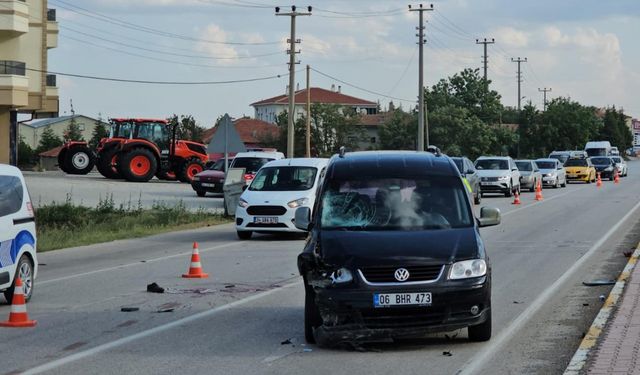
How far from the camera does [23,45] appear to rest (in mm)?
52125

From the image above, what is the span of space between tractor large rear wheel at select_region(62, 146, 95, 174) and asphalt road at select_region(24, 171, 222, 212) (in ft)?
3.94

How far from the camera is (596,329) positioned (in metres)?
10.4

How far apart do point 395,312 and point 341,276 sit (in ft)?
1.84

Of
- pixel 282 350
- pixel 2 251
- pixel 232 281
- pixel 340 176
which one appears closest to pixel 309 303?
pixel 282 350

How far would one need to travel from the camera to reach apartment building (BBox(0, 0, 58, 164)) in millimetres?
46688

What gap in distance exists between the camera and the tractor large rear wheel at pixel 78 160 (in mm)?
58062

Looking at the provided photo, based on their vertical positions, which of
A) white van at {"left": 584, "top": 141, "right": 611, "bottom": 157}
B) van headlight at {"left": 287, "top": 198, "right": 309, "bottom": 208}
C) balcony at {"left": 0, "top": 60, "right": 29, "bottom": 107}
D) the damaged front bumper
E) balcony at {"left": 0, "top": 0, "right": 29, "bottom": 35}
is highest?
balcony at {"left": 0, "top": 0, "right": 29, "bottom": 35}

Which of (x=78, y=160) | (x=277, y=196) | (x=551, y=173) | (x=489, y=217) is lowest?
(x=277, y=196)

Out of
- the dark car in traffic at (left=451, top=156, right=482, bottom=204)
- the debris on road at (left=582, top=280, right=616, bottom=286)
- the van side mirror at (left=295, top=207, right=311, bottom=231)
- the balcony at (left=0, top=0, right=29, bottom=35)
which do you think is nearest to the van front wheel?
the van side mirror at (left=295, top=207, right=311, bottom=231)

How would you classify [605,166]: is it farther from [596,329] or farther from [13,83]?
[596,329]

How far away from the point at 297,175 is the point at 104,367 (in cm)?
1541

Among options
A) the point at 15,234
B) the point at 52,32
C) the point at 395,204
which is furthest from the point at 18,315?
the point at 52,32

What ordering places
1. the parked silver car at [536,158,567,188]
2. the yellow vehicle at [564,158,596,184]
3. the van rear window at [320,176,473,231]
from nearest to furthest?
the van rear window at [320,176,473,231] < the parked silver car at [536,158,567,188] < the yellow vehicle at [564,158,596,184]

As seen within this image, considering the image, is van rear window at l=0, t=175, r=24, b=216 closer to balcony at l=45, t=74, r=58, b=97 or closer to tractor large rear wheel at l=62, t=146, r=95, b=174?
balcony at l=45, t=74, r=58, b=97
